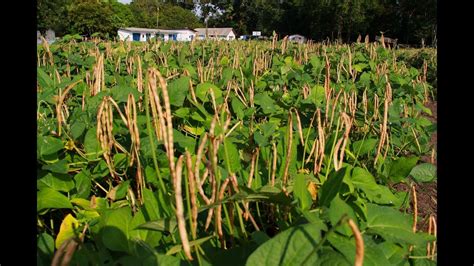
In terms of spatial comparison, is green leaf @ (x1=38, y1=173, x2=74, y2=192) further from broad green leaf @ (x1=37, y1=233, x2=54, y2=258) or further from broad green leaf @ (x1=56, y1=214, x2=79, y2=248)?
broad green leaf @ (x1=37, y1=233, x2=54, y2=258)

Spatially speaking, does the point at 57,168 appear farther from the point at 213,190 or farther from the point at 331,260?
the point at 331,260

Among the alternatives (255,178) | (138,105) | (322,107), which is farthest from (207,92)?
(255,178)

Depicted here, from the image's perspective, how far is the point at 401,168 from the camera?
131 cm

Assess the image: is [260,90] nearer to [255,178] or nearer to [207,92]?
[207,92]

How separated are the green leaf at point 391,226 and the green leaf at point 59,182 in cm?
74

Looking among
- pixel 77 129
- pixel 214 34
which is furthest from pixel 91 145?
pixel 214 34

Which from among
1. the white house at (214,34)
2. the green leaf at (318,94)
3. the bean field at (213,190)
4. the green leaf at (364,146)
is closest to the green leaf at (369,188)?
the bean field at (213,190)

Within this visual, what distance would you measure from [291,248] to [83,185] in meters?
0.76

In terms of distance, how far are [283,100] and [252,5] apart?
67.3 m

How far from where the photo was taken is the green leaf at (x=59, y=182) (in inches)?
44.8

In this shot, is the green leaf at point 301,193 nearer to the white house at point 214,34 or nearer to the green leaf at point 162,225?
the green leaf at point 162,225

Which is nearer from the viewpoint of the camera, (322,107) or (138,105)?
(138,105)
